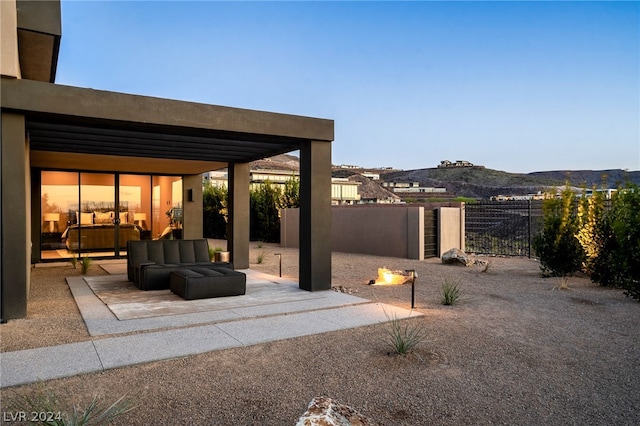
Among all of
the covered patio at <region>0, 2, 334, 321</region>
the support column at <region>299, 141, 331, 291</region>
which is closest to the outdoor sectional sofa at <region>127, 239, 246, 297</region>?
the support column at <region>299, 141, 331, 291</region>

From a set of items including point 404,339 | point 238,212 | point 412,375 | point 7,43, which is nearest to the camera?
point 412,375

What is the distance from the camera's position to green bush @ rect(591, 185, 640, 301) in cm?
718

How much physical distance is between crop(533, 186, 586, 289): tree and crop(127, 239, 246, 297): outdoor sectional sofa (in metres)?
6.81

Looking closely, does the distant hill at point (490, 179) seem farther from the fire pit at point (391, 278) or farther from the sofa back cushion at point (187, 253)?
the sofa back cushion at point (187, 253)

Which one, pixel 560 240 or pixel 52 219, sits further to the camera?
pixel 52 219

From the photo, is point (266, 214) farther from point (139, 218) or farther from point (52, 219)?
point (52, 219)

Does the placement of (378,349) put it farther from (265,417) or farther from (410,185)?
(410,185)

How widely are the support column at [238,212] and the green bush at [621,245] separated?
7.69 metres

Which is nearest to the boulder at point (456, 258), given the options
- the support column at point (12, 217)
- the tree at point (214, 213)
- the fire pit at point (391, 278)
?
the fire pit at point (391, 278)

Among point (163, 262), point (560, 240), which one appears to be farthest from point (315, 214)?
point (560, 240)

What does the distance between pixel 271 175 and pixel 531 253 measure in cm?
3358

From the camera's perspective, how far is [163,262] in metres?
→ 8.27

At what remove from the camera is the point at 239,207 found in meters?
10.8

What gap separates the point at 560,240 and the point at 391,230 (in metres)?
5.63
